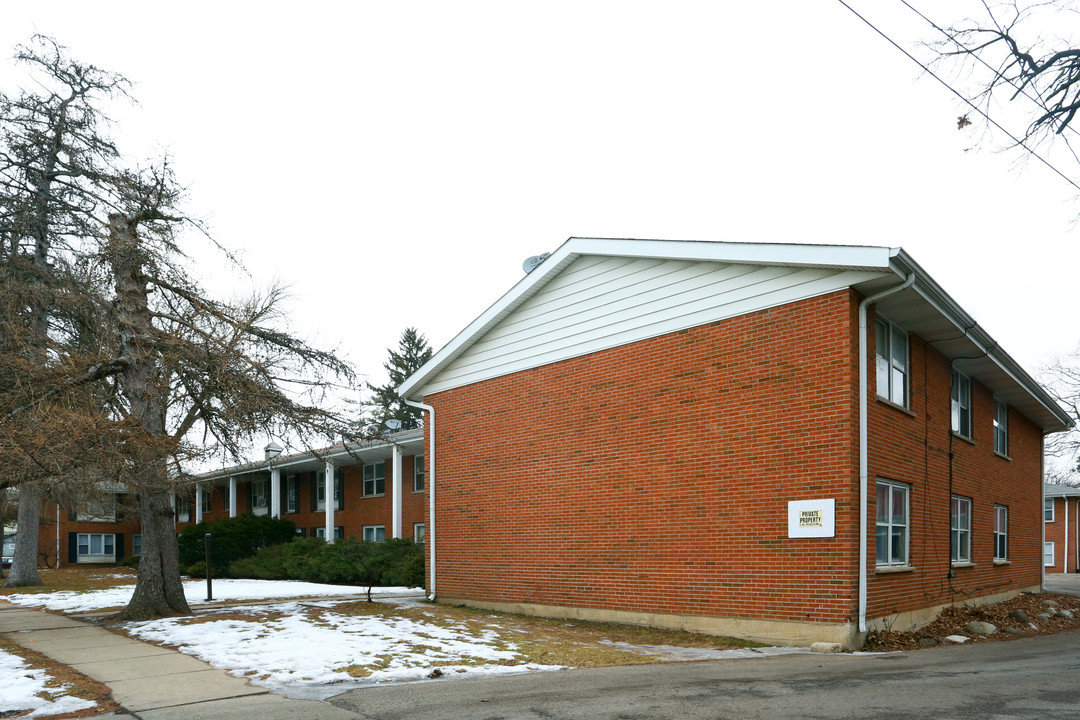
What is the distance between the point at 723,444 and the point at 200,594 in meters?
14.0

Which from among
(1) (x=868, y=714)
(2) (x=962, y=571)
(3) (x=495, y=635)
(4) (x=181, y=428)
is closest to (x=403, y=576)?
(4) (x=181, y=428)

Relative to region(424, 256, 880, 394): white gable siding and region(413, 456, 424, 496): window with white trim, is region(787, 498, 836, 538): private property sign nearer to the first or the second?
region(424, 256, 880, 394): white gable siding

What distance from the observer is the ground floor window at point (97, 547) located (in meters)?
44.8

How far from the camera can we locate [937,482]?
48.8ft

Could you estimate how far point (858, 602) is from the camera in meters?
11.6

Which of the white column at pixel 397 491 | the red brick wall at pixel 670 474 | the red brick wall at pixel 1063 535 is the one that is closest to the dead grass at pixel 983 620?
the red brick wall at pixel 670 474

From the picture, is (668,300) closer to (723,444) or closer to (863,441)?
(723,444)

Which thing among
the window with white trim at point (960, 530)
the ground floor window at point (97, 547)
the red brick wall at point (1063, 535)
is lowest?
the ground floor window at point (97, 547)

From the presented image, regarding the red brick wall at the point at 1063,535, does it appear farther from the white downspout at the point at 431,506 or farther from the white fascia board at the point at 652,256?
the white fascia board at the point at 652,256

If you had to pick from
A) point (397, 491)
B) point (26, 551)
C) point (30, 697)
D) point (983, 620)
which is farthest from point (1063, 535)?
point (30, 697)

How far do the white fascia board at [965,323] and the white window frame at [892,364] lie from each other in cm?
76

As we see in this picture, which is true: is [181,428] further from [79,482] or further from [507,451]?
[507,451]

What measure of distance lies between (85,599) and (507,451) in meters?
10.6

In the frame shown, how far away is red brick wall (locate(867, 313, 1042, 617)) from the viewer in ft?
41.3
